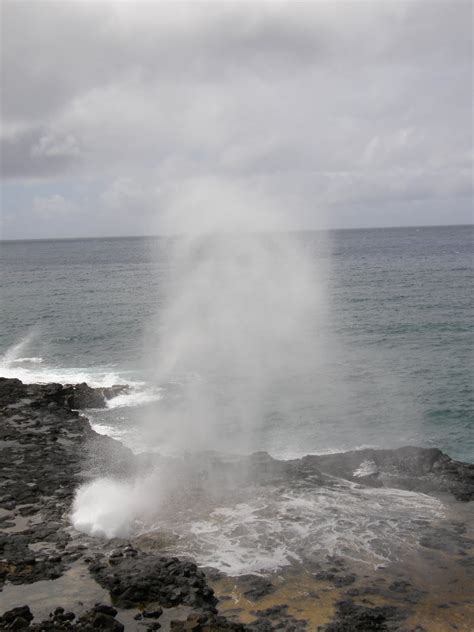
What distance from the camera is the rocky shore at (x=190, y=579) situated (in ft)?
68.3

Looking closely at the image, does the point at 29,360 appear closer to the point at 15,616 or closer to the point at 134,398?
the point at 134,398

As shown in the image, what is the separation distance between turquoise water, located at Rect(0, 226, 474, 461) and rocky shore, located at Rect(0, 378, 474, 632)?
6857 mm

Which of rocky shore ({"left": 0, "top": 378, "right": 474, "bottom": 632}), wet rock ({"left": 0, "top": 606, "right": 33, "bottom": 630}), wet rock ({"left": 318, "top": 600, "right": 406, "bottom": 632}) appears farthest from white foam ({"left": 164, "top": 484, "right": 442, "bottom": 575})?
wet rock ({"left": 0, "top": 606, "right": 33, "bottom": 630})

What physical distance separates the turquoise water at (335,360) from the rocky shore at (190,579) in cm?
686

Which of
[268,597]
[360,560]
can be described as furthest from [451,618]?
[268,597]

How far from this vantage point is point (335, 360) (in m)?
59.5

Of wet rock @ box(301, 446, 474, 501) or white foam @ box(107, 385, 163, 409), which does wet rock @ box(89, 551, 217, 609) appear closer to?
wet rock @ box(301, 446, 474, 501)

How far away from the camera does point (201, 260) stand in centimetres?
7919

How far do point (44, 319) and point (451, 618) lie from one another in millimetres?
74120

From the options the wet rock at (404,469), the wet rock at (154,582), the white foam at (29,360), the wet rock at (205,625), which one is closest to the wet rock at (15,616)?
the wet rock at (154,582)

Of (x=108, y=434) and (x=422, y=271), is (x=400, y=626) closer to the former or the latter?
(x=108, y=434)

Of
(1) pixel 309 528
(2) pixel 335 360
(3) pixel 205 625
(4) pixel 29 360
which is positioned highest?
(4) pixel 29 360

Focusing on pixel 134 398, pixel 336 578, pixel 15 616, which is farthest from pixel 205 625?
pixel 134 398

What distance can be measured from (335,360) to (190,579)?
39.0 metres
